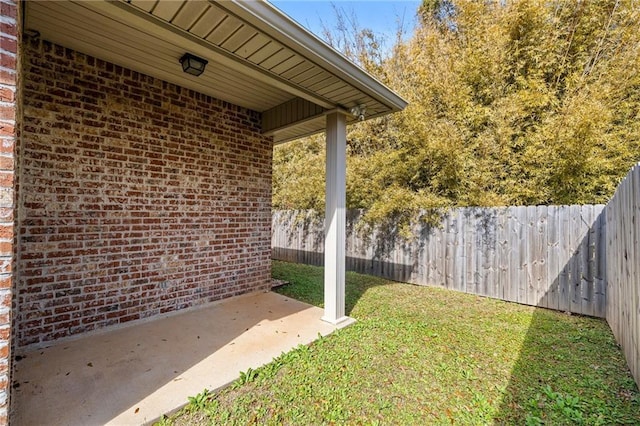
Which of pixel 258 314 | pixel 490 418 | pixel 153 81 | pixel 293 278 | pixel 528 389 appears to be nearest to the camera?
pixel 490 418

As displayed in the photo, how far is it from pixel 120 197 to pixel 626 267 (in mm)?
5372

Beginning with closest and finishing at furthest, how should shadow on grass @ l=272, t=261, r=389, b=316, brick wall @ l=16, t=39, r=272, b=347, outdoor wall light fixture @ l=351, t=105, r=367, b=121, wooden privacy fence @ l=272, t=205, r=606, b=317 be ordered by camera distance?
brick wall @ l=16, t=39, r=272, b=347, outdoor wall light fixture @ l=351, t=105, r=367, b=121, wooden privacy fence @ l=272, t=205, r=606, b=317, shadow on grass @ l=272, t=261, r=389, b=316

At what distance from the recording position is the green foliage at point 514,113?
16.2 ft

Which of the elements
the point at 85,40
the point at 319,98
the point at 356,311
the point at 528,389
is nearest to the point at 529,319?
the point at 528,389

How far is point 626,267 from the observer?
9.29 feet

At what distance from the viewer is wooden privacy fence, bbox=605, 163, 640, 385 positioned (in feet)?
7.99

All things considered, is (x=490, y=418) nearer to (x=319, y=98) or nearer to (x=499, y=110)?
(x=319, y=98)

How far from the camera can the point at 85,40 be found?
112 inches

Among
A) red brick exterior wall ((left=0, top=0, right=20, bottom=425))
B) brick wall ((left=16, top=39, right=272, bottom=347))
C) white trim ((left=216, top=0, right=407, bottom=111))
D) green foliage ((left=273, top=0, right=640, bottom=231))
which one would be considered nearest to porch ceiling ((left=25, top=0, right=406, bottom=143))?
white trim ((left=216, top=0, right=407, bottom=111))

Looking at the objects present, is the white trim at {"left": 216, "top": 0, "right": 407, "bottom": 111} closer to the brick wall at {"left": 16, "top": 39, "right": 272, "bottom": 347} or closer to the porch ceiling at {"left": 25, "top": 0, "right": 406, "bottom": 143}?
the porch ceiling at {"left": 25, "top": 0, "right": 406, "bottom": 143}

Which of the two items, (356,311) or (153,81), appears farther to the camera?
(356,311)

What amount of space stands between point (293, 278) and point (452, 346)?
368cm

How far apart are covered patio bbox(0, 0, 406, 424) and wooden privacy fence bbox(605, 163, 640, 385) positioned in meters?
2.41

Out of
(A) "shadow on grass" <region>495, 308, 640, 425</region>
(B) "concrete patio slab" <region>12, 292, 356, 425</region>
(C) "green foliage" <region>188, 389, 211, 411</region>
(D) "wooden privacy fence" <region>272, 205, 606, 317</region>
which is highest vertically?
(D) "wooden privacy fence" <region>272, 205, 606, 317</region>
